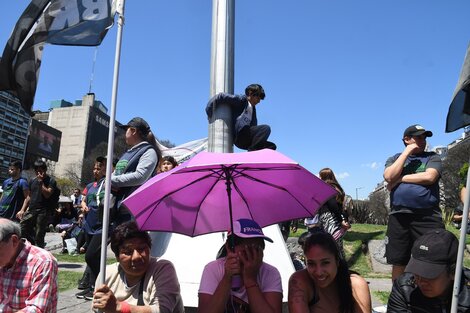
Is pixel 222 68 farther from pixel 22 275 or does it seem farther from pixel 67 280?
pixel 67 280

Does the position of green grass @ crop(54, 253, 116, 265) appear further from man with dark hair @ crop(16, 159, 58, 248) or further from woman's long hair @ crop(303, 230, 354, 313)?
woman's long hair @ crop(303, 230, 354, 313)

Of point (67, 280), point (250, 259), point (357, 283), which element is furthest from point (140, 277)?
point (67, 280)

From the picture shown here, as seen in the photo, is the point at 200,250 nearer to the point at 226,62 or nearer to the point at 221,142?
the point at 221,142

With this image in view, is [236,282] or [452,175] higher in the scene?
[452,175]

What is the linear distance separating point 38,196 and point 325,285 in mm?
6062

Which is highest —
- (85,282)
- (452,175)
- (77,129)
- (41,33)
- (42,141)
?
(77,129)

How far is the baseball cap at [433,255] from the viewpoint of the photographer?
2.14m

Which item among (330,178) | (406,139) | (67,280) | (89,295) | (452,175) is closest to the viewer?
(406,139)

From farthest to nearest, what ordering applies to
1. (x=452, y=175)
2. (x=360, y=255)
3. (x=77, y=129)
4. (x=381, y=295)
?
Result: (x=77, y=129), (x=452, y=175), (x=360, y=255), (x=381, y=295)

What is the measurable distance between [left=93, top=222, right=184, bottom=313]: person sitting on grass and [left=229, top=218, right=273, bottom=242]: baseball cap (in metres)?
0.52

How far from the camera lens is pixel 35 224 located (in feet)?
23.0

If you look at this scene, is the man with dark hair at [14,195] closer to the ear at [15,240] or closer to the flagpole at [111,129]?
the ear at [15,240]

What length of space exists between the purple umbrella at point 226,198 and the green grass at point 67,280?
129 inches

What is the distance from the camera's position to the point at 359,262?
816 cm
